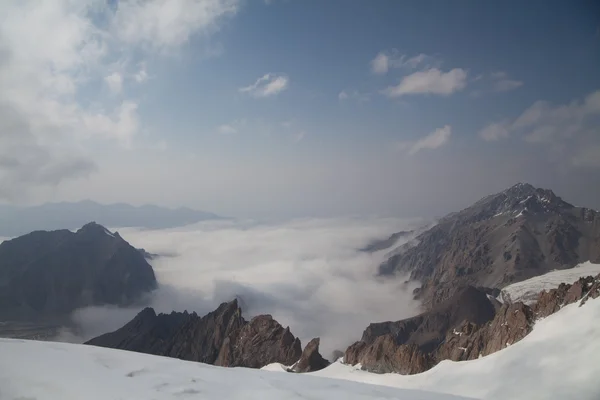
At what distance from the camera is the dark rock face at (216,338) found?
100500 mm

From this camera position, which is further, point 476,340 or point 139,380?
point 476,340

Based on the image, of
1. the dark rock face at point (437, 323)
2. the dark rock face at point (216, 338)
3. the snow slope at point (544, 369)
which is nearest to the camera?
the snow slope at point (544, 369)

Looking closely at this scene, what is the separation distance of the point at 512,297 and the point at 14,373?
757 feet

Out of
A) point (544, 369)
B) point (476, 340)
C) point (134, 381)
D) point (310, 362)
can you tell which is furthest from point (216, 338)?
point (134, 381)

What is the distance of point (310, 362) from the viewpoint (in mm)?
85938

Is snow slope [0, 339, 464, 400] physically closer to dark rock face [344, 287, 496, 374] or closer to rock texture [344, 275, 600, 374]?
rock texture [344, 275, 600, 374]

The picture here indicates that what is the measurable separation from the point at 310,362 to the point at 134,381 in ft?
274

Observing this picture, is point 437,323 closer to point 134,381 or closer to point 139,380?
point 139,380

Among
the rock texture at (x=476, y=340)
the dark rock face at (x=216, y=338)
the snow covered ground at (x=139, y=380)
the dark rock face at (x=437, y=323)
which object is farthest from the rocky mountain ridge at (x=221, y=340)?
the snow covered ground at (x=139, y=380)

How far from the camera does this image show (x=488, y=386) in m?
31.5

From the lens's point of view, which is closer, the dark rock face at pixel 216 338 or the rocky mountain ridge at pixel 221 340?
the rocky mountain ridge at pixel 221 340

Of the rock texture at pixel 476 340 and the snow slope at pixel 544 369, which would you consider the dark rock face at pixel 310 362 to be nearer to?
the rock texture at pixel 476 340

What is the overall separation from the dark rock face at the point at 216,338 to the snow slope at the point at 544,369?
2356 inches

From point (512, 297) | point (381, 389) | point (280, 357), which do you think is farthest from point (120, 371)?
point (512, 297)
